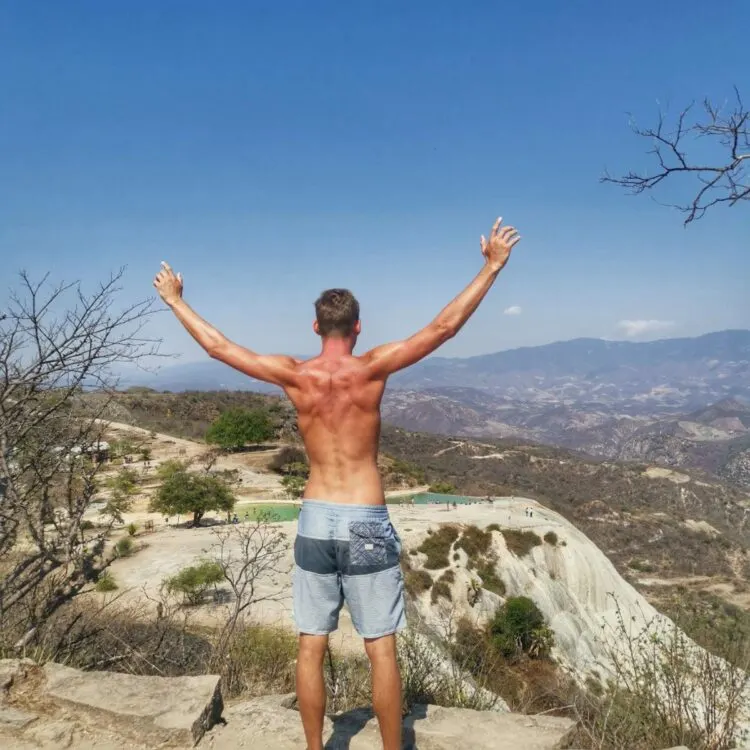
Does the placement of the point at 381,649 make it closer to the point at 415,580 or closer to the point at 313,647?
the point at 313,647

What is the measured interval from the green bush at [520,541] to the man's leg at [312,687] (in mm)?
24528

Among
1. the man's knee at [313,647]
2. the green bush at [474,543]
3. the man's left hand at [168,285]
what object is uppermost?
the man's left hand at [168,285]

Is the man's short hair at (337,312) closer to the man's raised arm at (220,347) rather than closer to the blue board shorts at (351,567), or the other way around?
the man's raised arm at (220,347)

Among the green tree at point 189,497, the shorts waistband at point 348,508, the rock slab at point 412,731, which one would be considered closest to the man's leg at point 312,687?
the rock slab at point 412,731

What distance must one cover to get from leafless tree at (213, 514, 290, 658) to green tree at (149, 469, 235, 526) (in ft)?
4.53

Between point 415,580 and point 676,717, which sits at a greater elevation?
point 676,717

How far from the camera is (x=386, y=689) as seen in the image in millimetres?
2762

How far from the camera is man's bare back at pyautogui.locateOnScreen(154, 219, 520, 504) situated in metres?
2.85

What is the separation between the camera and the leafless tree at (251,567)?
18.5 ft

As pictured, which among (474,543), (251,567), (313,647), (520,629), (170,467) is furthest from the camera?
(170,467)

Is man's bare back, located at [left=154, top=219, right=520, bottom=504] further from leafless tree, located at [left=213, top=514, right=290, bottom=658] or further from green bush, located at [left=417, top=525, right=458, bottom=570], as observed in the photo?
green bush, located at [left=417, top=525, right=458, bottom=570]

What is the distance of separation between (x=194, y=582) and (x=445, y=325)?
1454 centimetres

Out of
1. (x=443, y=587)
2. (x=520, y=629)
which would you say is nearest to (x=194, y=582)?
(x=443, y=587)

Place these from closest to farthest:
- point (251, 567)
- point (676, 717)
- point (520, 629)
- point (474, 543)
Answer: point (676, 717), point (251, 567), point (520, 629), point (474, 543)
